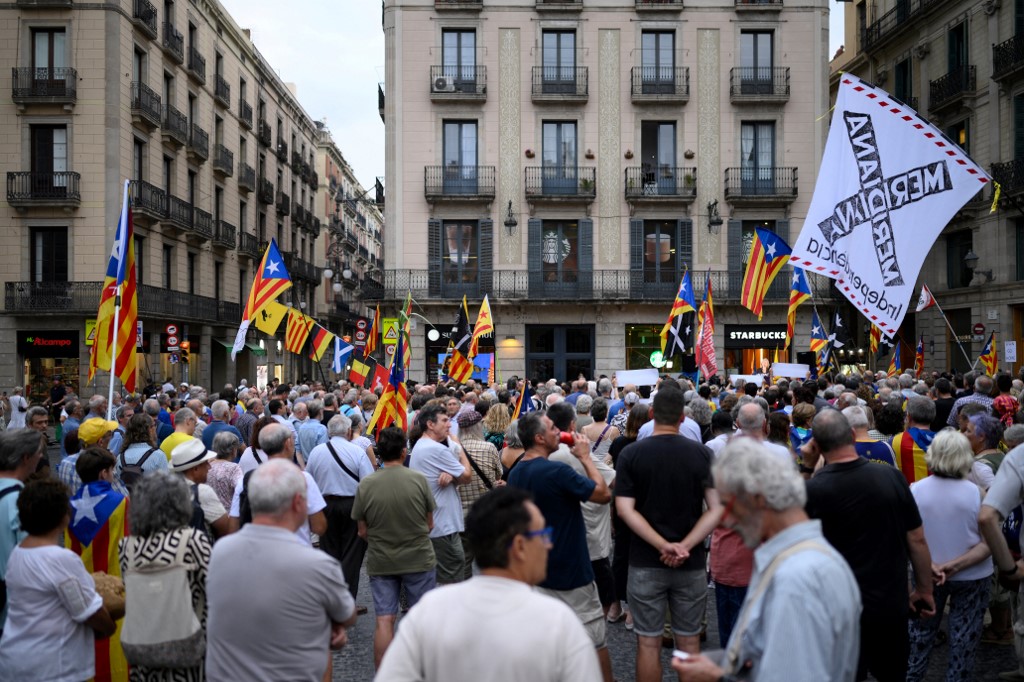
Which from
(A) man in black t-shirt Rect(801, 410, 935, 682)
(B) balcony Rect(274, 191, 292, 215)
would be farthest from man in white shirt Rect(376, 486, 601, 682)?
(B) balcony Rect(274, 191, 292, 215)

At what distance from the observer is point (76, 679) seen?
4.38 meters

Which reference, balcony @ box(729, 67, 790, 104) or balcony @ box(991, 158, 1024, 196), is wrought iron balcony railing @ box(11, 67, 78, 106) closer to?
balcony @ box(729, 67, 790, 104)

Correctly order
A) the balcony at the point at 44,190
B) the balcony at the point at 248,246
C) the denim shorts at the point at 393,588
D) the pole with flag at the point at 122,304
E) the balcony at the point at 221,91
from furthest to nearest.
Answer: the balcony at the point at 248,246 → the balcony at the point at 221,91 → the balcony at the point at 44,190 → the pole with flag at the point at 122,304 → the denim shorts at the point at 393,588

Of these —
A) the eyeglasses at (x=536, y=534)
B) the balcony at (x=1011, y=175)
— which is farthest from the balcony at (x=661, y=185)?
the eyeglasses at (x=536, y=534)

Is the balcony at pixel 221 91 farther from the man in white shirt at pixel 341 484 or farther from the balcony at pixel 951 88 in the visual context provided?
the man in white shirt at pixel 341 484

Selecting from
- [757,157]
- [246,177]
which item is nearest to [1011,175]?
[757,157]

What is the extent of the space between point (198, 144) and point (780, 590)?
125 ft

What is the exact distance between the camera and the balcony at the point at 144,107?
104 ft

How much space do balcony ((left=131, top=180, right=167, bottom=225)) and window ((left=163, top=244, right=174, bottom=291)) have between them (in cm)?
186

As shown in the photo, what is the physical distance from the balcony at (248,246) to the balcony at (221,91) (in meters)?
6.00

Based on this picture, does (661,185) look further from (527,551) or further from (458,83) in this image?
(527,551)

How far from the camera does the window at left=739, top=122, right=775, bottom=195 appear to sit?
106 feet

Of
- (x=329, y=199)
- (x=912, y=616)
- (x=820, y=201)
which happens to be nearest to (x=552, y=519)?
(x=912, y=616)

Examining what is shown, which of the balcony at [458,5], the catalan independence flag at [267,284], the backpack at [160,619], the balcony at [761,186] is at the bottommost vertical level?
the backpack at [160,619]
